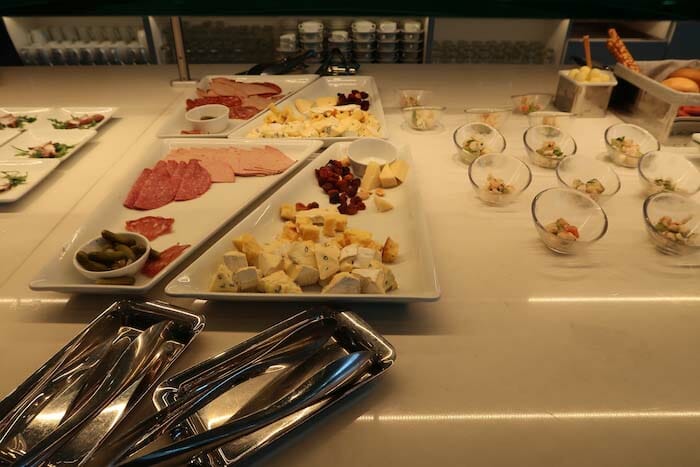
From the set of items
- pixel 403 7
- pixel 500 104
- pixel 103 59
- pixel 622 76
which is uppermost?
pixel 403 7

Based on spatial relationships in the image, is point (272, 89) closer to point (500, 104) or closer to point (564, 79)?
point (500, 104)

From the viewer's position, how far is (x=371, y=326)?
2.27ft

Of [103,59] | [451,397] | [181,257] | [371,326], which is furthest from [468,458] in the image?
[103,59]

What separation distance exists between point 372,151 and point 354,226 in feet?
1.04

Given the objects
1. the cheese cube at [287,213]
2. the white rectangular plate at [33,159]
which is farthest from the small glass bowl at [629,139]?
the white rectangular plate at [33,159]

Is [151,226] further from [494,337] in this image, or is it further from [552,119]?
[552,119]

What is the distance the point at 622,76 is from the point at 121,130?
1586 millimetres

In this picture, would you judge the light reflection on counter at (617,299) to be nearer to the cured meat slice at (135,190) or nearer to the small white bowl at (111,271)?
the small white bowl at (111,271)

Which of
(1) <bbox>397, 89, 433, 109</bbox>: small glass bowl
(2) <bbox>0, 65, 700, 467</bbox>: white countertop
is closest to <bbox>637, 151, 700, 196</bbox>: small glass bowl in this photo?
(2) <bbox>0, 65, 700, 467</bbox>: white countertop

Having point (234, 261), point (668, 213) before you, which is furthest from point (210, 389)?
point (668, 213)

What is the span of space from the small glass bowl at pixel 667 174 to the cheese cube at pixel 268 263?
884 mm

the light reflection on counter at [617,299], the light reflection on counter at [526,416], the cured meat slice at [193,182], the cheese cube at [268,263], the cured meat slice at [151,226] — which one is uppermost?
the cheese cube at [268,263]

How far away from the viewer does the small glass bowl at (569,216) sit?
872 millimetres

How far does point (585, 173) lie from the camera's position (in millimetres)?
1089
